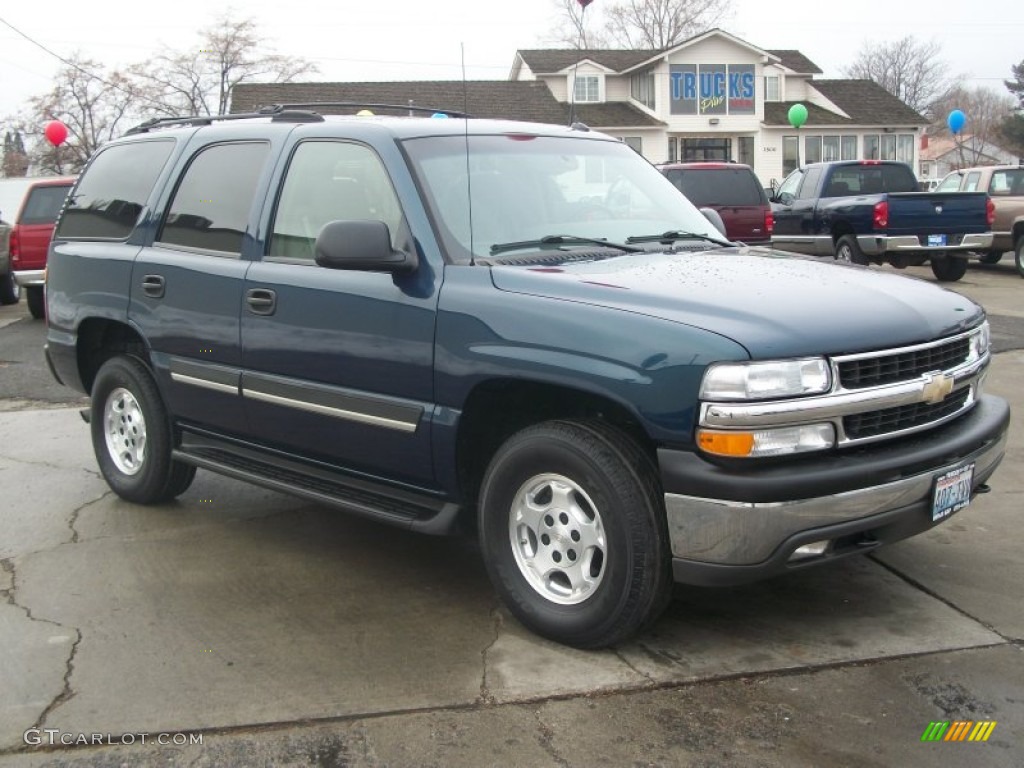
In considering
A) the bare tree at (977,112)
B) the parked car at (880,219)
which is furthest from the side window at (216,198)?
the bare tree at (977,112)

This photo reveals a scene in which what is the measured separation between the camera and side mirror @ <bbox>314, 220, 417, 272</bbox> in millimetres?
4082

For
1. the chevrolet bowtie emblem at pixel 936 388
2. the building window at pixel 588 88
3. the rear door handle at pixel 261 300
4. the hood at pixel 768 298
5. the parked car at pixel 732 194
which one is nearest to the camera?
the hood at pixel 768 298

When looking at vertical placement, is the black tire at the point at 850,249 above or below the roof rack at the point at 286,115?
below

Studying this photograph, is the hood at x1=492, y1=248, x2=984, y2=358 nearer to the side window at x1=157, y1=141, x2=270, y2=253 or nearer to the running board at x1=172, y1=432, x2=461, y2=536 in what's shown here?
the running board at x1=172, y1=432, x2=461, y2=536

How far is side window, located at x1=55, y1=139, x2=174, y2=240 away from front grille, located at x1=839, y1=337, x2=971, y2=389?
369cm

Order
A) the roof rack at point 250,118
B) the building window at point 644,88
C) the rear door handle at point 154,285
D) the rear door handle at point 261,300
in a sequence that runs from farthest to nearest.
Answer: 1. the building window at point 644,88
2. the rear door handle at point 154,285
3. the roof rack at point 250,118
4. the rear door handle at point 261,300

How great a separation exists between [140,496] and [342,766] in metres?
3.09

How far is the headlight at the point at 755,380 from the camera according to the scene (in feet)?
11.2

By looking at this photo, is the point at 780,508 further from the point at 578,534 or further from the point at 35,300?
the point at 35,300

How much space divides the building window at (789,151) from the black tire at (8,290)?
121ft

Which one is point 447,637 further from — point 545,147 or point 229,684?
point 545,147

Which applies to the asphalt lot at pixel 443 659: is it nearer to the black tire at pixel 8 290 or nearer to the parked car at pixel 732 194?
the parked car at pixel 732 194

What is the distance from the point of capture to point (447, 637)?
13.6 ft

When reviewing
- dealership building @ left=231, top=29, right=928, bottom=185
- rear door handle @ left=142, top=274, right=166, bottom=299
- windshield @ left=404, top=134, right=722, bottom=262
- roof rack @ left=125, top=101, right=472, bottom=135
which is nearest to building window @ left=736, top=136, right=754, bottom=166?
dealership building @ left=231, top=29, right=928, bottom=185
